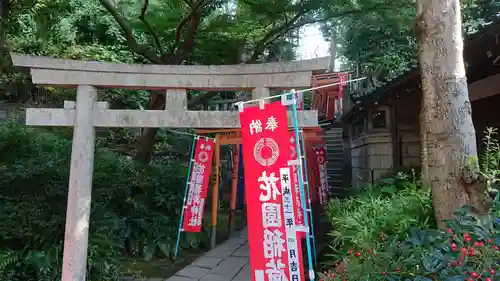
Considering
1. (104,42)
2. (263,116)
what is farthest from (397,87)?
(104,42)

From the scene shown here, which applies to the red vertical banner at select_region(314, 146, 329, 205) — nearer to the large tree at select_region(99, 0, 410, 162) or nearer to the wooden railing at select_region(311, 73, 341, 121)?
the wooden railing at select_region(311, 73, 341, 121)

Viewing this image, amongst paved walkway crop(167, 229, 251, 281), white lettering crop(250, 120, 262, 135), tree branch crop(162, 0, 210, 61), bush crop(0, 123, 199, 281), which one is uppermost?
tree branch crop(162, 0, 210, 61)

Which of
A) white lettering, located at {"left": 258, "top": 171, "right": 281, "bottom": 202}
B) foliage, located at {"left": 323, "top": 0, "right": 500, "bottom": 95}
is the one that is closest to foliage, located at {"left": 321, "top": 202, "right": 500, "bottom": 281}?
white lettering, located at {"left": 258, "top": 171, "right": 281, "bottom": 202}

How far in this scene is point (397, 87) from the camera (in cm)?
796

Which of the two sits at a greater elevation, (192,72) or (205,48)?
(205,48)

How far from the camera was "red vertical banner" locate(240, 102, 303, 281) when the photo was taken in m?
4.42

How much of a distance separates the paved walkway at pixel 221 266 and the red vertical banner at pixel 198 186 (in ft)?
2.41

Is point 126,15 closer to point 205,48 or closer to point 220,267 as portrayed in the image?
point 205,48

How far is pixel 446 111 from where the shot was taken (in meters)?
3.60

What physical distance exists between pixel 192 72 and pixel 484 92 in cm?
470

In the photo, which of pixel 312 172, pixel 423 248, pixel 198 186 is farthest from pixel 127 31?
pixel 423 248

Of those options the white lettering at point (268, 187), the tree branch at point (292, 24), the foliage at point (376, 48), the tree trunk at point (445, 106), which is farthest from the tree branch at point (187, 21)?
the tree trunk at point (445, 106)

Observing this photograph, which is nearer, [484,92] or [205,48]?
[484,92]

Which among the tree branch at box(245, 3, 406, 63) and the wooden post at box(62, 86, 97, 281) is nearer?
the wooden post at box(62, 86, 97, 281)
